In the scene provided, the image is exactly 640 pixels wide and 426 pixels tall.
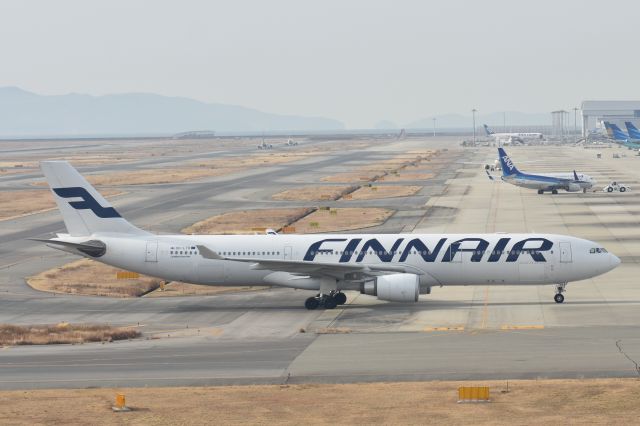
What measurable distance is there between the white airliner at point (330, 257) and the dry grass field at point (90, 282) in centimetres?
658

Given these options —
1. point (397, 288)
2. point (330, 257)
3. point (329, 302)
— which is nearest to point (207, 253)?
point (330, 257)

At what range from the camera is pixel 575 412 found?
32.9 m

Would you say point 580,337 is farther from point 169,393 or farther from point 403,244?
point 169,393

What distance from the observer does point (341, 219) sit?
105 metres

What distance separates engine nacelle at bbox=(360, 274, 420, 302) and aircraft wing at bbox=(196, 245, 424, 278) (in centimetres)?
99

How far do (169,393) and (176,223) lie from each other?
67225 millimetres

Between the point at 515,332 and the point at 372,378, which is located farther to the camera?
the point at 515,332

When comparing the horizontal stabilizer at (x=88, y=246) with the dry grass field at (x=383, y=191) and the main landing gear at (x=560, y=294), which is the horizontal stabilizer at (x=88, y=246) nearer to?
the main landing gear at (x=560, y=294)

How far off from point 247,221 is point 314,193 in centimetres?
3695

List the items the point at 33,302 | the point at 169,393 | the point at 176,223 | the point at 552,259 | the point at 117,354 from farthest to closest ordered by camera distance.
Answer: the point at 176,223, the point at 33,302, the point at 552,259, the point at 117,354, the point at 169,393

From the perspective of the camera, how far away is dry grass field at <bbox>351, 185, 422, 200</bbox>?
13412 centimetres

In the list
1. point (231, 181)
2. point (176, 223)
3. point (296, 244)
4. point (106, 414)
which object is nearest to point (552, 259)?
point (296, 244)

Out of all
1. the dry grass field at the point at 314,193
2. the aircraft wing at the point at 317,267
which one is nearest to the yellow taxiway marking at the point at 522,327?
the aircraft wing at the point at 317,267

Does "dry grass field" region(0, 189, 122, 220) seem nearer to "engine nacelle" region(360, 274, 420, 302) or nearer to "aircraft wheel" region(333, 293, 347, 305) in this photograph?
"aircraft wheel" region(333, 293, 347, 305)
